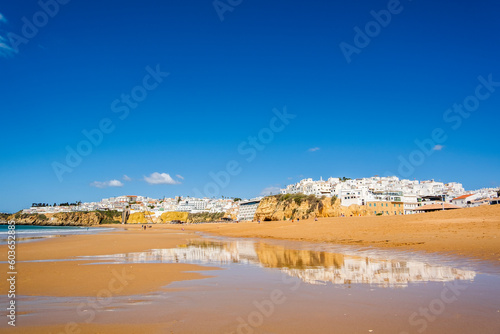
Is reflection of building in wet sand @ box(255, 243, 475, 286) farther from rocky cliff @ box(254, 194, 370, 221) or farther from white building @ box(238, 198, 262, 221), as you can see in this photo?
white building @ box(238, 198, 262, 221)

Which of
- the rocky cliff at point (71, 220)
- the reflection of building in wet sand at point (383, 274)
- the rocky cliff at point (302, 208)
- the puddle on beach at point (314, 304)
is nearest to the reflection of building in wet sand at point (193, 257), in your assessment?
the reflection of building in wet sand at point (383, 274)

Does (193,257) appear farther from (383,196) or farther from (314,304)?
(383,196)

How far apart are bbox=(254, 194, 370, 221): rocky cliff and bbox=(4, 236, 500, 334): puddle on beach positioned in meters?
58.8

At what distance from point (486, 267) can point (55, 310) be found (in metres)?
10.9

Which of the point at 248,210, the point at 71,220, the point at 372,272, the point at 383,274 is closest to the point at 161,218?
the point at 71,220

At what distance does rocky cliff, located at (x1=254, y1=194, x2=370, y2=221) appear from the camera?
66938mm

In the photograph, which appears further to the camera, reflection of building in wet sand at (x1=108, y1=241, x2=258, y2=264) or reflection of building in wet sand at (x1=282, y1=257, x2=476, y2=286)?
reflection of building in wet sand at (x1=108, y1=241, x2=258, y2=264)

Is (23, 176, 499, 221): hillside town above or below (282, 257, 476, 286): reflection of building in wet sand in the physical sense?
above

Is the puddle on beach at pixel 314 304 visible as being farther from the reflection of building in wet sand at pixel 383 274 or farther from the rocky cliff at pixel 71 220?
the rocky cliff at pixel 71 220

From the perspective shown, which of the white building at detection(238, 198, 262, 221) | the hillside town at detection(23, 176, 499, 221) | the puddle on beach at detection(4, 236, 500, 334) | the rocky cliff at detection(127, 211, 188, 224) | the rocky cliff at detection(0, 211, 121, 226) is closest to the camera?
the puddle on beach at detection(4, 236, 500, 334)

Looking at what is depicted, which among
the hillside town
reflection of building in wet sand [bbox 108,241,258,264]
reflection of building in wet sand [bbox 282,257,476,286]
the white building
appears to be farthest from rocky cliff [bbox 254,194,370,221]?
reflection of building in wet sand [bbox 282,257,476,286]

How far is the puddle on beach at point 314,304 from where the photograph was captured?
4652 mm

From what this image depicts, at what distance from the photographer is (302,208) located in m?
71.4

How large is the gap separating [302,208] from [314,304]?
6684 centimetres
